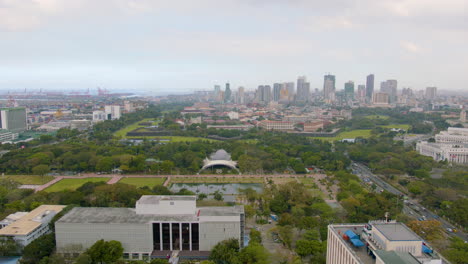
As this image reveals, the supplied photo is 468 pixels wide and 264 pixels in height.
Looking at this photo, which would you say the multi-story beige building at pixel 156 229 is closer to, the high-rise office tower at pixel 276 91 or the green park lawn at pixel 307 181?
the green park lawn at pixel 307 181

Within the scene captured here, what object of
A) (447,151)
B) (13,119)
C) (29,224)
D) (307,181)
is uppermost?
(13,119)

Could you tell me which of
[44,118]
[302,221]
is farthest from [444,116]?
[44,118]

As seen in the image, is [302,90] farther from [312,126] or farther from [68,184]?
[68,184]

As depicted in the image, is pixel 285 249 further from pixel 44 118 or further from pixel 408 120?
pixel 44 118

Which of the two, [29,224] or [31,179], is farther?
[31,179]

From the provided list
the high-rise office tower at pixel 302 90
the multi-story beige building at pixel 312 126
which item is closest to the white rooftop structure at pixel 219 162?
the multi-story beige building at pixel 312 126

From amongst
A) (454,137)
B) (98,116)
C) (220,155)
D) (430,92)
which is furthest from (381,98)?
(220,155)

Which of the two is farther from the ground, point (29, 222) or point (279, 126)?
point (279, 126)
